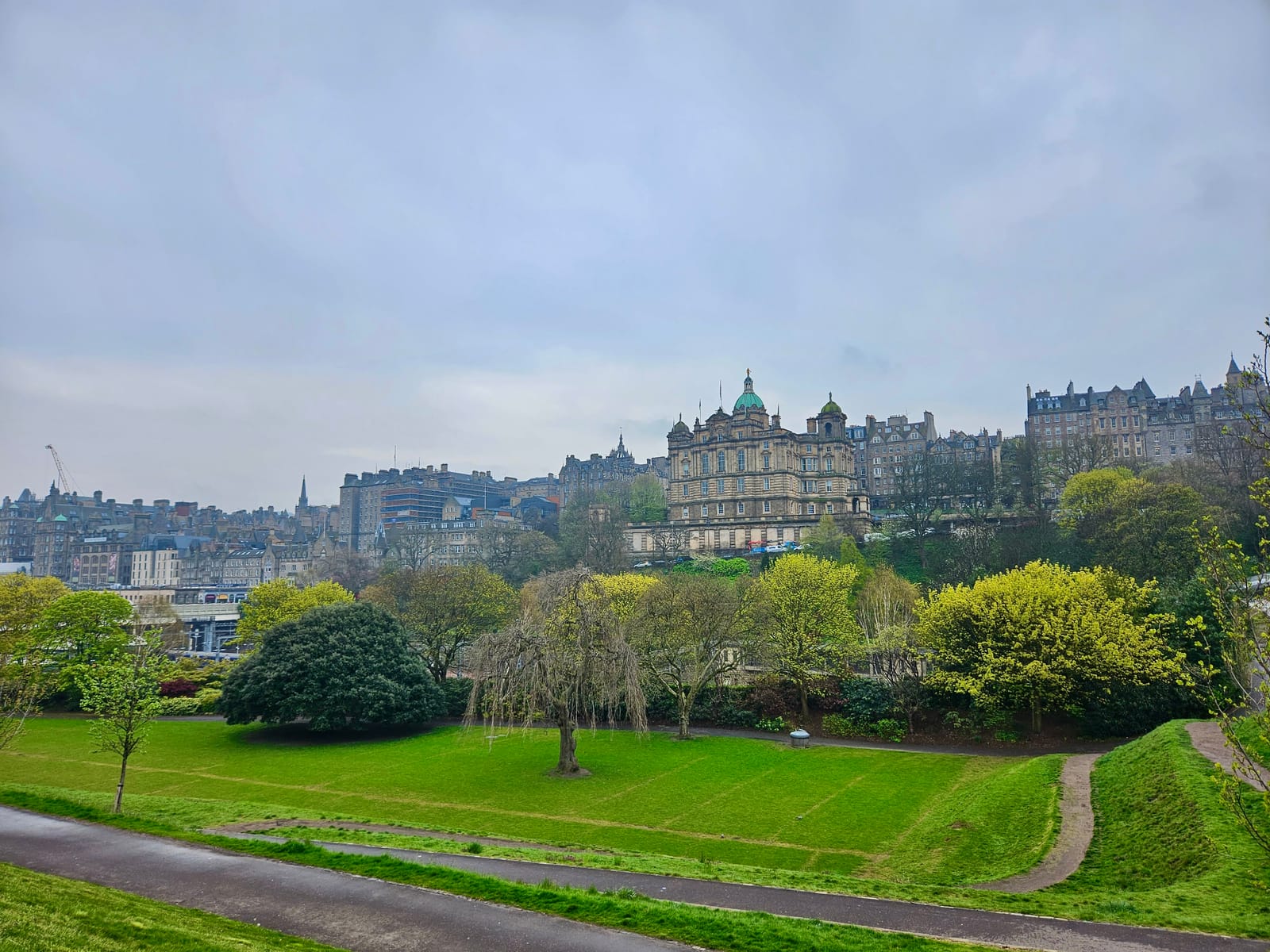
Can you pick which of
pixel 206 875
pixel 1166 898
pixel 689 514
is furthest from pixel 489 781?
pixel 689 514

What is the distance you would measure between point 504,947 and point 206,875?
24.2 feet

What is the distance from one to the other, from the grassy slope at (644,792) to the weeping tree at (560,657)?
3161mm

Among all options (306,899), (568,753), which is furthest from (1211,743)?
(306,899)

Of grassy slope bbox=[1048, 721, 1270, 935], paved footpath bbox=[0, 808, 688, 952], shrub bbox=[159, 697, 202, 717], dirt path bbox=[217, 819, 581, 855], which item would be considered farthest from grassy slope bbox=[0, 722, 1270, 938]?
shrub bbox=[159, 697, 202, 717]

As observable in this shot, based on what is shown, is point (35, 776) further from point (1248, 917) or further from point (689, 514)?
point (689, 514)

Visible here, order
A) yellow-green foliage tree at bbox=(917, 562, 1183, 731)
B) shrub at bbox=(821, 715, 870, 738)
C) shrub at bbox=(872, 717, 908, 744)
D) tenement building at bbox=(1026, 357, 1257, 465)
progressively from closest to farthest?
yellow-green foliage tree at bbox=(917, 562, 1183, 731)
shrub at bbox=(872, 717, 908, 744)
shrub at bbox=(821, 715, 870, 738)
tenement building at bbox=(1026, 357, 1257, 465)

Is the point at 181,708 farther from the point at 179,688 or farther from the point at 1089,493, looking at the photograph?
the point at 1089,493

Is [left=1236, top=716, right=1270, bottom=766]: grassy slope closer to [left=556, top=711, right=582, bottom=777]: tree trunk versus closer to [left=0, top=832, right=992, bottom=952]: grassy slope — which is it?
[left=0, top=832, right=992, bottom=952]: grassy slope

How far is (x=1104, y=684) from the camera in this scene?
33969 mm

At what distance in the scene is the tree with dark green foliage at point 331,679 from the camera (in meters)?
38.8

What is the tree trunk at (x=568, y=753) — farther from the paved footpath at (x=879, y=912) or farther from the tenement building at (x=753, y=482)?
the tenement building at (x=753, y=482)

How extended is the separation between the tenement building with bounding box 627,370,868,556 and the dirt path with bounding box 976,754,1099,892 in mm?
70110

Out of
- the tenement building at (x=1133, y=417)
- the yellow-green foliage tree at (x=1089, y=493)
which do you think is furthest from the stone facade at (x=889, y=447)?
the yellow-green foliage tree at (x=1089, y=493)

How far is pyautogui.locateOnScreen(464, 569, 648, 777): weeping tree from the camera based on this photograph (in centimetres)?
2795
